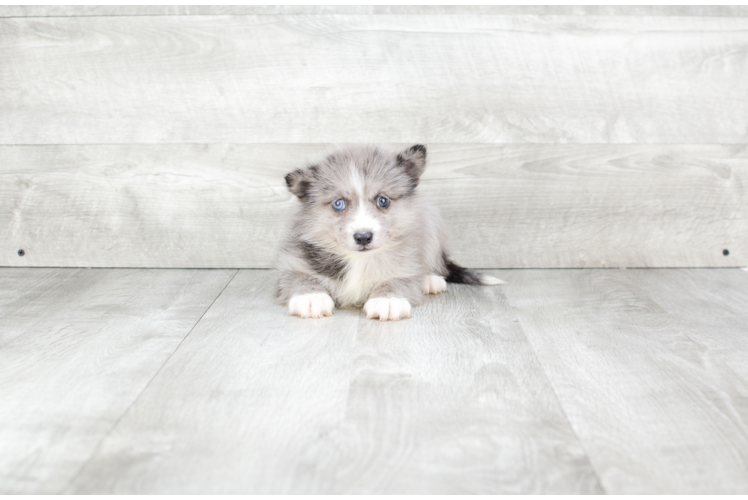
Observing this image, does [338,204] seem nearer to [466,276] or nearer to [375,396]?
[466,276]

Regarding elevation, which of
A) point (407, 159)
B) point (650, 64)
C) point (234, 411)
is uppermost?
point (650, 64)

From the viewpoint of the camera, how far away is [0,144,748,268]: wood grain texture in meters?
2.90

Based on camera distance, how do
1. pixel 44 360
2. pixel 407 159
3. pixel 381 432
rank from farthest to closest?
pixel 407 159, pixel 44 360, pixel 381 432

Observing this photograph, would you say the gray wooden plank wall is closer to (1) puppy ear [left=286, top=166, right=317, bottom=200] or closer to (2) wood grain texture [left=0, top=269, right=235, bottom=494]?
(2) wood grain texture [left=0, top=269, right=235, bottom=494]

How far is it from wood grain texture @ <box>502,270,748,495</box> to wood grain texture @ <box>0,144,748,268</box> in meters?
0.48

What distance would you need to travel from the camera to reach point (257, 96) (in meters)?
2.86

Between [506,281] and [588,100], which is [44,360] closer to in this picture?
[506,281]

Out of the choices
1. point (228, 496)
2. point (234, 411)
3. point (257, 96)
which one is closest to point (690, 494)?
point (228, 496)

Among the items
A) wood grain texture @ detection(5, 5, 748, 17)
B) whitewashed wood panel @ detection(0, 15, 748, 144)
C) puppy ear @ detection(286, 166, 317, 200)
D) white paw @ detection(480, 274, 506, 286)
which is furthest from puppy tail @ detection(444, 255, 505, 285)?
wood grain texture @ detection(5, 5, 748, 17)

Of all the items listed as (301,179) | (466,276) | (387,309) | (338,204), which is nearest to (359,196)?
(338,204)

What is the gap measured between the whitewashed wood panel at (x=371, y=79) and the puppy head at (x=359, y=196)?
0.58 meters

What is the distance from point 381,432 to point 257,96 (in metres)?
1.87

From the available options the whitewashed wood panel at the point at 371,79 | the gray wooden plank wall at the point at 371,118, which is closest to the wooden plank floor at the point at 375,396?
the gray wooden plank wall at the point at 371,118

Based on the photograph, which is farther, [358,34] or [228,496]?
[358,34]
